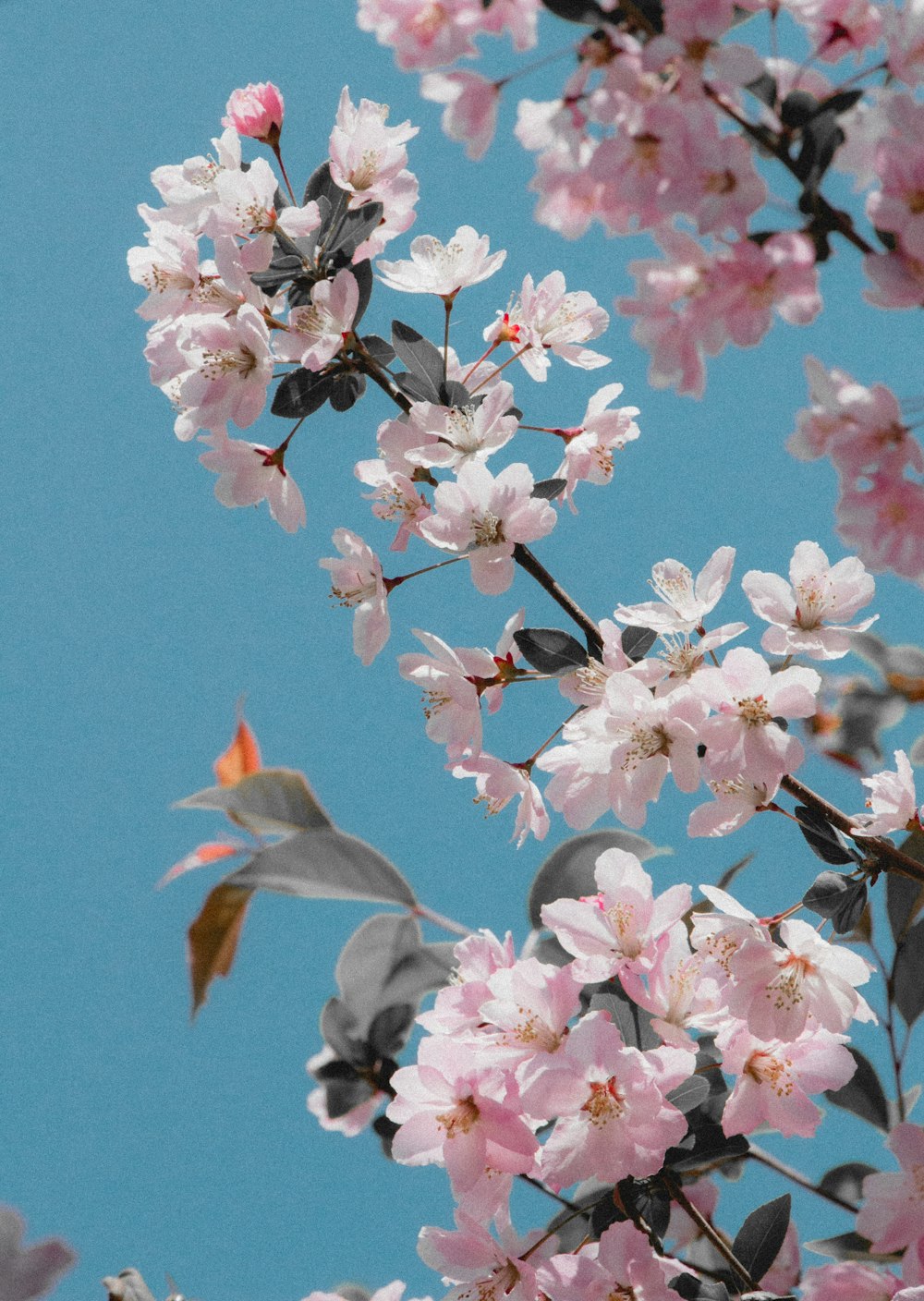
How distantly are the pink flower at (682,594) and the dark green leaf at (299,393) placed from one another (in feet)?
0.75

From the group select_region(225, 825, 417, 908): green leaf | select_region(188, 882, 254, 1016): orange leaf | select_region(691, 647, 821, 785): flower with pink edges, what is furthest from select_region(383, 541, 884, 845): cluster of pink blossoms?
select_region(188, 882, 254, 1016): orange leaf

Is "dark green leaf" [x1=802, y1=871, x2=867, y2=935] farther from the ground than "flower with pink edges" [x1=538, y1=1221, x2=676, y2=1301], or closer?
farther from the ground

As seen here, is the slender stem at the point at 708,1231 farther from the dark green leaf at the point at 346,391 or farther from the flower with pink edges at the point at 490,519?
the dark green leaf at the point at 346,391

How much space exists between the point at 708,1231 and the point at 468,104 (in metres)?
0.65

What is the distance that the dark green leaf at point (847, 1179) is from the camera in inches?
37.4

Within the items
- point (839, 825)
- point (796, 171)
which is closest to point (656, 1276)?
point (839, 825)

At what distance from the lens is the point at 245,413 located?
29.6 inches

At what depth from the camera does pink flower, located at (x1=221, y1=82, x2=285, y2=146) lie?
792 mm

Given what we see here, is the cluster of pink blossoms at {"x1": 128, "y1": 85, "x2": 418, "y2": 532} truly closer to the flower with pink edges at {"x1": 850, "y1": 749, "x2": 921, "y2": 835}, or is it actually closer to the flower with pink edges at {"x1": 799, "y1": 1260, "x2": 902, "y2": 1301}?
the flower with pink edges at {"x1": 850, "y1": 749, "x2": 921, "y2": 835}

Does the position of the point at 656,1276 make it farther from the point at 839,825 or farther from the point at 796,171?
the point at 796,171

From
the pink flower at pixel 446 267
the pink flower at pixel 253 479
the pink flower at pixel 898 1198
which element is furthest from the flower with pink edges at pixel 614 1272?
the pink flower at pixel 446 267

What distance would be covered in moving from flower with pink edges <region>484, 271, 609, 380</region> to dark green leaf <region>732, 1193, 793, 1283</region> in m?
0.54

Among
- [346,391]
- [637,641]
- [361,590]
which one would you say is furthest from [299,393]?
[637,641]

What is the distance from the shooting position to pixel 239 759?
1441 mm
